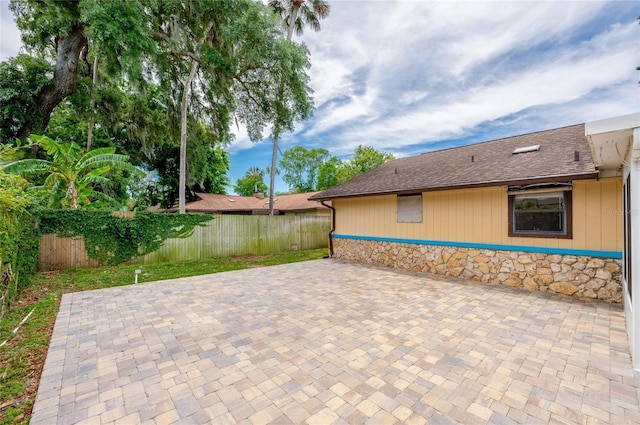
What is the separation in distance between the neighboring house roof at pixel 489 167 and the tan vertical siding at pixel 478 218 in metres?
0.42

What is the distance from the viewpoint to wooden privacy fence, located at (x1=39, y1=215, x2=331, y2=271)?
875 centimetres

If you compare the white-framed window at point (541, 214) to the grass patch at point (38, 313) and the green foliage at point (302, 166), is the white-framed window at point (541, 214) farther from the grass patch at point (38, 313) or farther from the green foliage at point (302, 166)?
the green foliage at point (302, 166)

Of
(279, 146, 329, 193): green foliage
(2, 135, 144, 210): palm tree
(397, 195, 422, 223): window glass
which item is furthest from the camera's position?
(279, 146, 329, 193): green foliage

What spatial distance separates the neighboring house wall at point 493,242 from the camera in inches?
215

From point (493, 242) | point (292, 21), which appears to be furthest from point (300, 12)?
point (493, 242)

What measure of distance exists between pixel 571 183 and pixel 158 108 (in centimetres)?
1984

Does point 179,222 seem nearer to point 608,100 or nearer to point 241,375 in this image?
point 241,375

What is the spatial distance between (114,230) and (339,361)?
977 centimetres

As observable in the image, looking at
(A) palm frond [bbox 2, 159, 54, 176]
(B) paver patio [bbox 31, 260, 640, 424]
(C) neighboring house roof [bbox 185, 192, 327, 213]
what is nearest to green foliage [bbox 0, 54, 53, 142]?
(A) palm frond [bbox 2, 159, 54, 176]

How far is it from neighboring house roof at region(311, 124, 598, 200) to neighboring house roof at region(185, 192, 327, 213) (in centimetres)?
979

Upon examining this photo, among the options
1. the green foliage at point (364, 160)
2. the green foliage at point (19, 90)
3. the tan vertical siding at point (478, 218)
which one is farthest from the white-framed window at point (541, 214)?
the green foliage at point (364, 160)

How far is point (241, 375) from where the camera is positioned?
2943 millimetres

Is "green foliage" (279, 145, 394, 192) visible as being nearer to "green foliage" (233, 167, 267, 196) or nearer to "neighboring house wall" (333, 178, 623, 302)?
"green foliage" (233, 167, 267, 196)

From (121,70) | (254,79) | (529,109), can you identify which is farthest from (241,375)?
(529,109)
